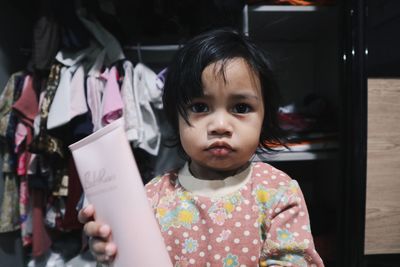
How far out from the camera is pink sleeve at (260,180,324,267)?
1.42ft

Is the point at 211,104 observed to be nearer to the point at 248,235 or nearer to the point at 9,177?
the point at 248,235

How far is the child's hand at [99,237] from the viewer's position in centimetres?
38

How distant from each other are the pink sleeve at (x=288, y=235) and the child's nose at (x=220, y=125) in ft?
0.51

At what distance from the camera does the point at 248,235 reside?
1.51ft

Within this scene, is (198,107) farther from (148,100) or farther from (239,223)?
(148,100)

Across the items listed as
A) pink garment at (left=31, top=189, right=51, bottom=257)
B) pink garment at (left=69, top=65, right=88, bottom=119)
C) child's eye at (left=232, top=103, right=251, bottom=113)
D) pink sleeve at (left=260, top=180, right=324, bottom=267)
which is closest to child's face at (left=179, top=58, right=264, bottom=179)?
child's eye at (left=232, top=103, right=251, bottom=113)

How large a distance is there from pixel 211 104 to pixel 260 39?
77cm

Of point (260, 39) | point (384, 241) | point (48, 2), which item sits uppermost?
point (48, 2)

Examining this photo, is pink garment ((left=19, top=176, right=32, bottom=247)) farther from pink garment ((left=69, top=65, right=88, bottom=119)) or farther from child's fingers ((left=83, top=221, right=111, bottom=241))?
child's fingers ((left=83, top=221, right=111, bottom=241))

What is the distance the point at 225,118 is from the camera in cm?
46

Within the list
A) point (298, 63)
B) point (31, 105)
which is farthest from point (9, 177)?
point (298, 63)

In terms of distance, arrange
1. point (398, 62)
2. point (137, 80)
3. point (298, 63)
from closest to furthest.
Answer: point (398, 62) → point (137, 80) → point (298, 63)

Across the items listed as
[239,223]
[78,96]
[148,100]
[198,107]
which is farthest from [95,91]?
[239,223]

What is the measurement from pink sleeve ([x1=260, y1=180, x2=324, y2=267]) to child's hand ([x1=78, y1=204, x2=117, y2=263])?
262 mm
